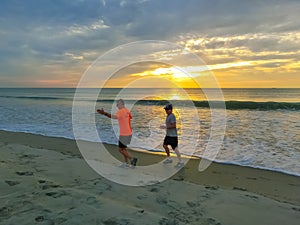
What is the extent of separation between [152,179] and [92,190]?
1531 millimetres

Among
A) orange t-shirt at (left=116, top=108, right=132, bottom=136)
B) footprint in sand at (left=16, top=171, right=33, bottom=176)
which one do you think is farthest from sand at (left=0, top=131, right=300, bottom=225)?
orange t-shirt at (left=116, top=108, right=132, bottom=136)

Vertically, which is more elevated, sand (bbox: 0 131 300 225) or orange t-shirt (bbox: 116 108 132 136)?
orange t-shirt (bbox: 116 108 132 136)

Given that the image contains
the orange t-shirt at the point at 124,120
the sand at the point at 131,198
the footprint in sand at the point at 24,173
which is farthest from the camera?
the orange t-shirt at the point at 124,120

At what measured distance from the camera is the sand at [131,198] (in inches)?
134

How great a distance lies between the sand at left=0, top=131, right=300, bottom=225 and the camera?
340 cm

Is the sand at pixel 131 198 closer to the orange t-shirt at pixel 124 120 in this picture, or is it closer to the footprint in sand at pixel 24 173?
the footprint in sand at pixel 24 173

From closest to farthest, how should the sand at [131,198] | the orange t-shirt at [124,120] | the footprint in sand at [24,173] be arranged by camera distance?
the sand at [131,198] < the footprint in sand at [24,173] < the orange t-shirt at [124,120]

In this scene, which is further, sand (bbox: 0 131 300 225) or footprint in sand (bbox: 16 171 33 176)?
footprint in sand (bbox: 16 171 33 176)

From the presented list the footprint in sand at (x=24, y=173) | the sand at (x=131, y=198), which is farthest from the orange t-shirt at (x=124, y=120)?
the footprint in sand at (x=24, y=173)

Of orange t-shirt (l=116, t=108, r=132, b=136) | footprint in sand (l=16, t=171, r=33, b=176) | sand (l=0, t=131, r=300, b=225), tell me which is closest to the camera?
sand (l=0, t=131, r=300, b=225)

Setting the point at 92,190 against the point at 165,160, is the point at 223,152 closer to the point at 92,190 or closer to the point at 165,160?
the point at 165,160

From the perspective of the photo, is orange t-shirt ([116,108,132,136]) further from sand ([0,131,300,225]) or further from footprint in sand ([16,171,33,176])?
footprint in sand ([16,171,33,176])

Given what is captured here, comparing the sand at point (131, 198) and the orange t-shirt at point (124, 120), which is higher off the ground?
the orange t-shirt at point (124, 120)

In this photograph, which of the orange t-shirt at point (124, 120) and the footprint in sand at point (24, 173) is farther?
the orange t-shirt at point (124, 120)
